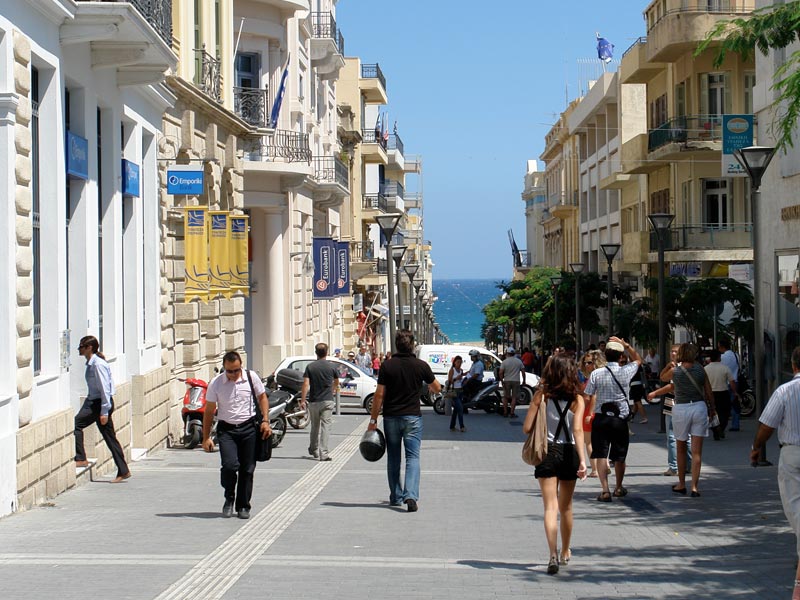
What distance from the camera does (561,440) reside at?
9.73 m

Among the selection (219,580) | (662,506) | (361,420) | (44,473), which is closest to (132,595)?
(219,580)

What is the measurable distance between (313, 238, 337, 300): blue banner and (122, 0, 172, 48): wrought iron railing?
24371 mm

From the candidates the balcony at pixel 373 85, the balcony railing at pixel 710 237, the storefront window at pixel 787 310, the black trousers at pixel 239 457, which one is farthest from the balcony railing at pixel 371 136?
the black trousers at pixel 239 457

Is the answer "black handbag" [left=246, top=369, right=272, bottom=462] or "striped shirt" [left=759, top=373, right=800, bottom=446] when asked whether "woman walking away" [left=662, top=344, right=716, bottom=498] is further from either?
"striped shirt" [left=759, top=373, right=800, bottom=446]

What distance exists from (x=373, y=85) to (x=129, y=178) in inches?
1969

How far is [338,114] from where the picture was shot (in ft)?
188

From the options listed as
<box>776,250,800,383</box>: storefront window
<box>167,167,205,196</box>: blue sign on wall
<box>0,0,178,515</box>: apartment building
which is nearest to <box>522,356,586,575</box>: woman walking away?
<box>0,0,178,515</box>: apartment building

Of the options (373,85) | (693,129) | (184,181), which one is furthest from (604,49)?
(184,181)

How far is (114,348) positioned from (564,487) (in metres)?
9.32

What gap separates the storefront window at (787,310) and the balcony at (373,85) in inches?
1676

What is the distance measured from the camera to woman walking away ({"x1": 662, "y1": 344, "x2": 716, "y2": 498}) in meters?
14.4

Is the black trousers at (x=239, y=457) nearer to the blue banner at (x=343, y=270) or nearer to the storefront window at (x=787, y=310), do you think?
the storefront window at (x=787, y=310)

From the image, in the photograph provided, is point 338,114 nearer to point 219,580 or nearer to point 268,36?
point 268,36

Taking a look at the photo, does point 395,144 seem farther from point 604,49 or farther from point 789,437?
point 789,437
